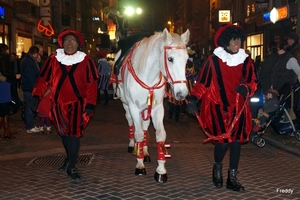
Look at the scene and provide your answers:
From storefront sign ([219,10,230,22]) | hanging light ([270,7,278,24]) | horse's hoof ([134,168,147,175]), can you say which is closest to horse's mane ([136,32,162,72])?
horse's hoof ([134,168,147,175])

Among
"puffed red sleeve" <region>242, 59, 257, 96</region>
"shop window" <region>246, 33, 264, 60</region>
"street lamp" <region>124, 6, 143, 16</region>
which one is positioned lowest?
"puffed red sleeve" <region>242, 59, 257, 96</region>

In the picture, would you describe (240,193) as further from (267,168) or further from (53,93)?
(53,93)

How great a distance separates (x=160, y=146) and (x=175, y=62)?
1.46 m

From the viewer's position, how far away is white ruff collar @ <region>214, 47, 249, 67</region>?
5.70 m

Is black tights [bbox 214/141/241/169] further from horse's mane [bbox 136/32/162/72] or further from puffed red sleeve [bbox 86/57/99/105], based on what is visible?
puffed red sleeve [bbox 86/57/99/105]

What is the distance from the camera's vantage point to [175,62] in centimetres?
569

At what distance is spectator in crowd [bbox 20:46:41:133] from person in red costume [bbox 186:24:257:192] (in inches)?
230

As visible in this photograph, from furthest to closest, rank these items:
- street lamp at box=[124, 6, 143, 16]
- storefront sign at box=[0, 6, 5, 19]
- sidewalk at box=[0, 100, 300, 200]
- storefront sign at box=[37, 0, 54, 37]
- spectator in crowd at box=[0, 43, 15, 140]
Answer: storefront sign at box=[37, 0, 54, 37]
street lamp at box=[124, 6, 143, 16]
storefront sign at box=[0, 6, 5, 19]
spectator in crowd at box=[0, 43, 15, 140]
sidewalk at box=[0, 100, 300, 200]

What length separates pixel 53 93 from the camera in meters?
A: 6.52

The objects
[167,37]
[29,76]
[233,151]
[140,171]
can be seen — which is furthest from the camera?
[29,76]

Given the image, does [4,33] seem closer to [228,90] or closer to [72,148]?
[72,148]

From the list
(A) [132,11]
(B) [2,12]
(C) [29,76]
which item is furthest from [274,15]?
(C) [29,76]

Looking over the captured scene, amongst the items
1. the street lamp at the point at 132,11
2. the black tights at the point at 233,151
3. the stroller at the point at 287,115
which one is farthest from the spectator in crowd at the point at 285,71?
the street lamp at the point at 132,11

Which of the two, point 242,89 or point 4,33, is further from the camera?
point 4,33
